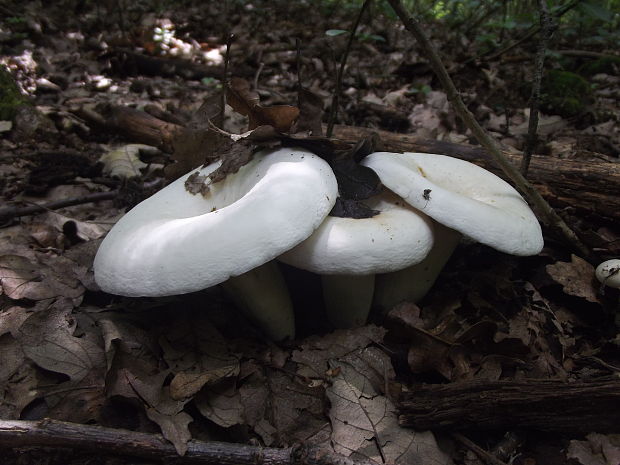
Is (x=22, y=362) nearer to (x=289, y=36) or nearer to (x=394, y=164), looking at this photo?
(x=394, y=164)

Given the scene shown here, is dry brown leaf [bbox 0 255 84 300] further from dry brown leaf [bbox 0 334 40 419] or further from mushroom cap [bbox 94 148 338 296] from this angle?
mushroom cap [bbox 94 148 338 296]

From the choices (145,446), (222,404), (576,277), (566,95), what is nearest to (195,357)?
(222,404)

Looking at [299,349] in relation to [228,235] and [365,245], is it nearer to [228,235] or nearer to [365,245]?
[365,245]

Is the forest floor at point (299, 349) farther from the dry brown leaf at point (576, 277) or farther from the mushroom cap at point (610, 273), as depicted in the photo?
the mushroom cap at point (610, 273)


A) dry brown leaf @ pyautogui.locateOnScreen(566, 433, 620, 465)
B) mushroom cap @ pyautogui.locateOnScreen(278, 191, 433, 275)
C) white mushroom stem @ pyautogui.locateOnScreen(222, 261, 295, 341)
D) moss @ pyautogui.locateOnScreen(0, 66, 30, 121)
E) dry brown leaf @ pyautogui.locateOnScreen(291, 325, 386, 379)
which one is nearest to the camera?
dry brown leaf @ pyautogui.locateOnScreen(566, 433, 620, 465)

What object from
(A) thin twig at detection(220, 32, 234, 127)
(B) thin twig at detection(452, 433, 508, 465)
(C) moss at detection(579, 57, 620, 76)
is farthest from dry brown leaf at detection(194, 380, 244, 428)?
(C) moss at detection(579, 57, 620, 76)

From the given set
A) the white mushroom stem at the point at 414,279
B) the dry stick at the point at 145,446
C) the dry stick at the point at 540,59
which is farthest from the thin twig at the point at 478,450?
the dry stick at the point at 540,59

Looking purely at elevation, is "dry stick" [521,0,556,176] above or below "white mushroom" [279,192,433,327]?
above
